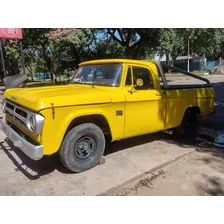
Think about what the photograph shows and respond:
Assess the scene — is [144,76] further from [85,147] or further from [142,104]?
[85,147]

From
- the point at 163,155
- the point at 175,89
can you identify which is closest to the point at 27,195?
the point at 163,155

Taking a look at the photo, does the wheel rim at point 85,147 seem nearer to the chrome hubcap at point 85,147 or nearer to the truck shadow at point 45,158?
the chrome hubcap at point 85,147

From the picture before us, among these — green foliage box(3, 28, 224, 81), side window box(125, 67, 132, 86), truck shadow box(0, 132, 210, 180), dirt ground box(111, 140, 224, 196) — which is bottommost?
dirt ground box(111, 140, 224, 196)

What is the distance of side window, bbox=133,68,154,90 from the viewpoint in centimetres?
437

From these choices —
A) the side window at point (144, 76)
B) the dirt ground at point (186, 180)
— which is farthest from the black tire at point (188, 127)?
the side window at point (144, 76)

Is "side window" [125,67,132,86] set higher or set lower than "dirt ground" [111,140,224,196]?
higher

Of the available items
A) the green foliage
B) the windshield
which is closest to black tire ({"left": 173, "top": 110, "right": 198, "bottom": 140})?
the windshield

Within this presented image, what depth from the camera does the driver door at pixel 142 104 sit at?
416 cm

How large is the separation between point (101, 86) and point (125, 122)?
0.84 meters

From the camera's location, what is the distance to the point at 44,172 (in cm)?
384

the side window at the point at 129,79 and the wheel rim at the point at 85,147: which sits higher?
the side window at the point at 129,79

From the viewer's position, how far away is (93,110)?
142 inches

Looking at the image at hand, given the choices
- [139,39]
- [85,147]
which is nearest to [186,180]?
[85,147]

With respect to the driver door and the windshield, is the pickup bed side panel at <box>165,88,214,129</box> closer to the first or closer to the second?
the driver door
